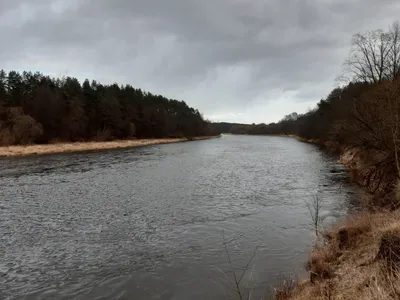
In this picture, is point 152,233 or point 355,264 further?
point 152,233

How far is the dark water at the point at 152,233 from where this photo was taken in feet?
27.7

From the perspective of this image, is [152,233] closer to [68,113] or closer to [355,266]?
[355,266]

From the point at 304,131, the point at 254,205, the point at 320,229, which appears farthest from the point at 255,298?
the point at 304,131

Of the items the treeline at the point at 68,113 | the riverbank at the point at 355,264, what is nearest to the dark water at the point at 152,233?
the riverbank at the point at 355,264

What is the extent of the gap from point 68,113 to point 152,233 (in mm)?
63736

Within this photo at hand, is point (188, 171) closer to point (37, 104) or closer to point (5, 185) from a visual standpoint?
point (5, 185)

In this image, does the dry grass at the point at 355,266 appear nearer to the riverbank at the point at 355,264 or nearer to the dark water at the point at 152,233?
the riverbank at the point at 355,264

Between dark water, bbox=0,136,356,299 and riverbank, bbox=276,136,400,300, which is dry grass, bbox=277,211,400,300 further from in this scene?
dark water, bbox=0,136,356,299

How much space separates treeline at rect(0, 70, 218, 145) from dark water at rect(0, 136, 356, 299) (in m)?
36.8

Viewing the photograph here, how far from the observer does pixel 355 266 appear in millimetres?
7266

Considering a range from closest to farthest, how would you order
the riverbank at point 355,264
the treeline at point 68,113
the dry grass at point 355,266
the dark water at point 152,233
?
1. the dry grass at point 355,266
2. the riverbank at point 355,264
3. the dark water at point 152,233
4. the treeline at point 68,113

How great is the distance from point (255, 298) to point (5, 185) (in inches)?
822

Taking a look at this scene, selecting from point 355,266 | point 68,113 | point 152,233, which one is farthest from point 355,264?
point 68,113

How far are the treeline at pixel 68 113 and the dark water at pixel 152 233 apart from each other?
36.8 metres
